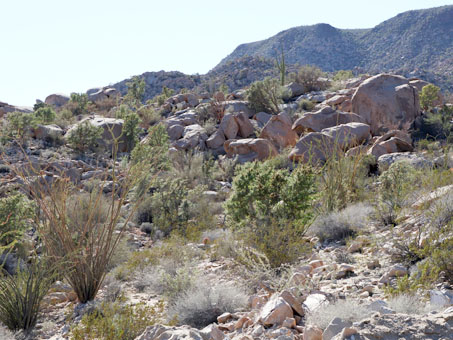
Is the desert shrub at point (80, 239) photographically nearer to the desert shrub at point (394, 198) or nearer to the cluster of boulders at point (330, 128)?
the desert shrub at point (394, 198)

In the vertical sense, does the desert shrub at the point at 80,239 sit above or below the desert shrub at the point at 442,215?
above

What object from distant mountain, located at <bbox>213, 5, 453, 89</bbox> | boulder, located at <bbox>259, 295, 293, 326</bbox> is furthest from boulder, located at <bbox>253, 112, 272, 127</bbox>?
distant mountain, located at <bbox>213, 5, 453, 89</bbox>

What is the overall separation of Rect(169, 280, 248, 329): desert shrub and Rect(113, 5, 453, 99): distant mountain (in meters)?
37.9

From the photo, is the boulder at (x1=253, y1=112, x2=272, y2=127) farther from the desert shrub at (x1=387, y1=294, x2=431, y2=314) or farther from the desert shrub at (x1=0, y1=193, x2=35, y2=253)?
the desert shrub at (x1=387, y1=294, x2=431, y2=314)

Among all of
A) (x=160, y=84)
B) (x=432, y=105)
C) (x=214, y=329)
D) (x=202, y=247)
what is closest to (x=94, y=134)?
(x=202, y=247)

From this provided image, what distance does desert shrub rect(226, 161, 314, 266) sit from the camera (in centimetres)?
644

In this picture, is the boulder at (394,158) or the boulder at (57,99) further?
the boulder at (57,99)

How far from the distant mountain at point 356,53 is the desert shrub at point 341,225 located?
1390 inches

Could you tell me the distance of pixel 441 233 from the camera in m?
4.53

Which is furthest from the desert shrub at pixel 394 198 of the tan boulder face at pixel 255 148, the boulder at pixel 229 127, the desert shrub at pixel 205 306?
the boulder at pixel 229 127

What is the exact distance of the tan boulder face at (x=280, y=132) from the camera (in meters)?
16.5

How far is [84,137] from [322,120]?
951cm

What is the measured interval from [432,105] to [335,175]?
1357 centimetres

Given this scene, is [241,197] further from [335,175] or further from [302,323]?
[302,323]
